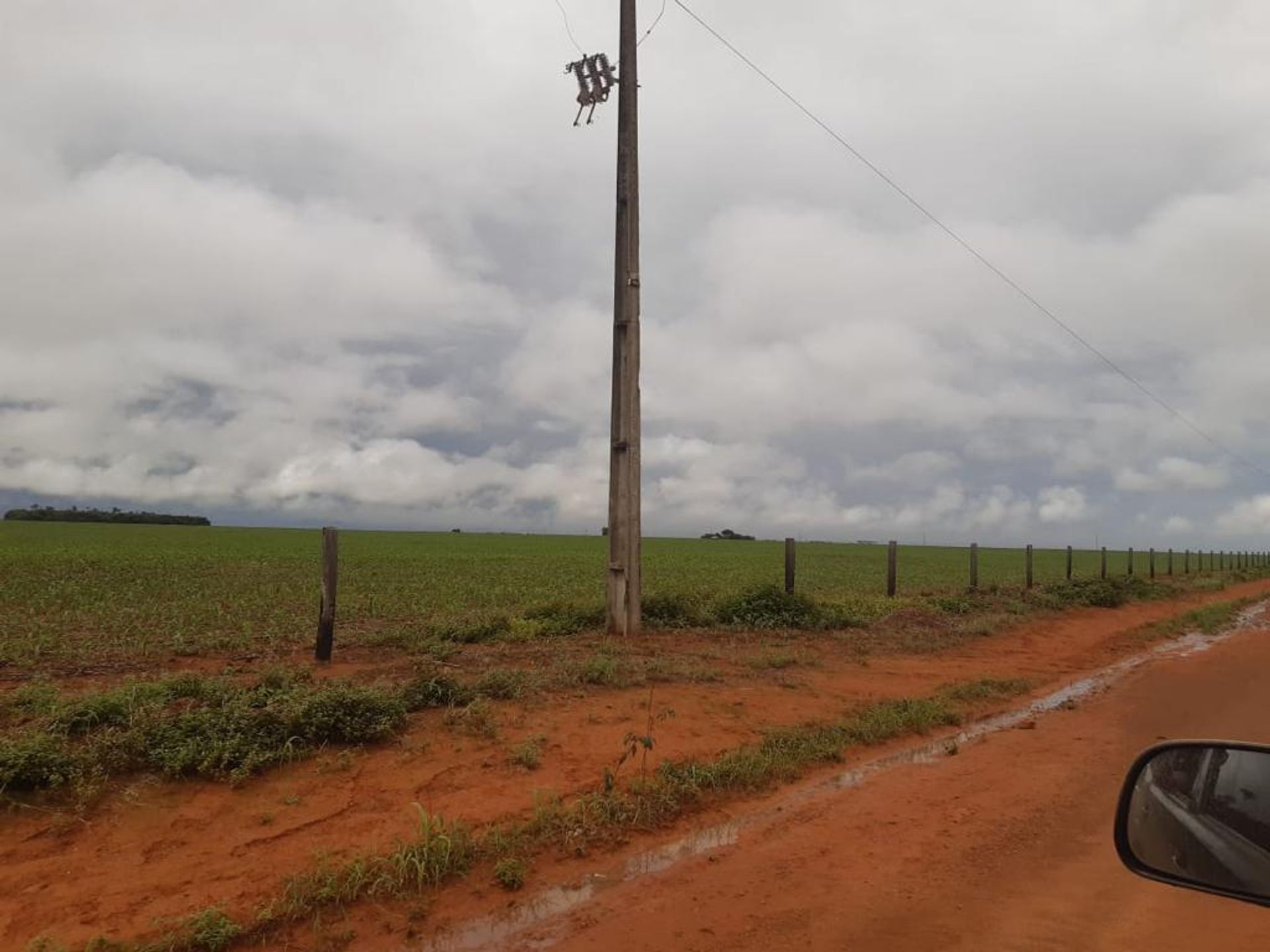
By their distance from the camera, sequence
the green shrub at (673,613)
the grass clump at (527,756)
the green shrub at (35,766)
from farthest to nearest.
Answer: the green shrub at (673,613), the grass clump at (527,756), the green shrub at (35,766)

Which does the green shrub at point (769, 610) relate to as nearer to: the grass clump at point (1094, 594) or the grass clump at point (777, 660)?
the grass clump at point (777, 660)

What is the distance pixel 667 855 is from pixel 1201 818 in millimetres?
3452

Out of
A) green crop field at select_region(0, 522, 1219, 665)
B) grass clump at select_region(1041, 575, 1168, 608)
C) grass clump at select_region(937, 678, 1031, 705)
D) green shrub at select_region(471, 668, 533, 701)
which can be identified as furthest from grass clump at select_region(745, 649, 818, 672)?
grass clump at select_region(1041, 575, 1168, 608)

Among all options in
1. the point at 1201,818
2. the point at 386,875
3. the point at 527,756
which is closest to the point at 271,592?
the point at 527,756

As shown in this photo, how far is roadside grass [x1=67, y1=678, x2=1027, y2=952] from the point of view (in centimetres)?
415

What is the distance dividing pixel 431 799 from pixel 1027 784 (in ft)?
15.3

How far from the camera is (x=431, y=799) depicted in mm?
5555

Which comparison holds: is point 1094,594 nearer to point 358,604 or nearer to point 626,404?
point 626,404

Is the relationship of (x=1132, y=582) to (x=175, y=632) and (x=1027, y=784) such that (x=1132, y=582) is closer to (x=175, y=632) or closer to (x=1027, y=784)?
(x=1027, y=784)

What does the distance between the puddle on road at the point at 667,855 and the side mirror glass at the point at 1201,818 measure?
112 inches

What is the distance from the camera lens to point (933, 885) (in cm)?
440

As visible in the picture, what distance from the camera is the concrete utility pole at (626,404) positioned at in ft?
39.4

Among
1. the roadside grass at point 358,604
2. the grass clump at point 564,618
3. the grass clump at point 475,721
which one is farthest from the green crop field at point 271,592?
the grass clump at point 475,721

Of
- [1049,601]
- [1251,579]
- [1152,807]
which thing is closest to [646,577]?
[1049,601]
